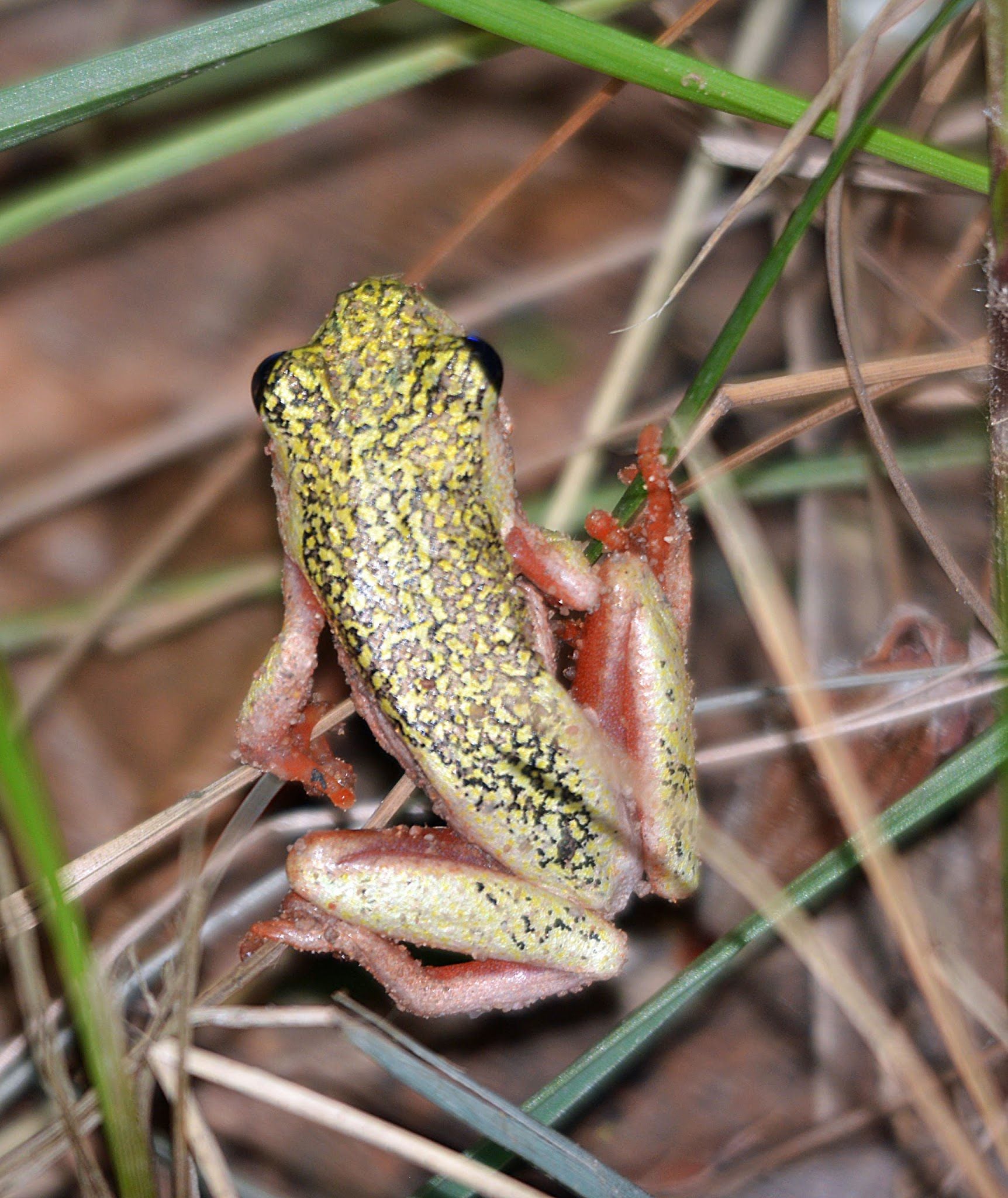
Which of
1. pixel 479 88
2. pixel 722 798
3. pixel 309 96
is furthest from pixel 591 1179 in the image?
pixel 479 88

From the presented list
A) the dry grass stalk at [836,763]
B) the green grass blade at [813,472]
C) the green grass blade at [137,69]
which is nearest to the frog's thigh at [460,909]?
the dry grass stalk at [836,763]

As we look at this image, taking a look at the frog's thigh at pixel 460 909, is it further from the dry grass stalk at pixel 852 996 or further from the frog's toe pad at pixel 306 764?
the dry grass stalk at pixel 852 996

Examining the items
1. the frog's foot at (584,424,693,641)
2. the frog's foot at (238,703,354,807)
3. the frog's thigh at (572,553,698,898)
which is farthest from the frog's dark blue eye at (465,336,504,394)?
the frog's foot at (238,703,354,807)

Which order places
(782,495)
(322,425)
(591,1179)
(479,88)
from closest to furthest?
(591,1179) < (322,425) < (782,495) < (479,88)

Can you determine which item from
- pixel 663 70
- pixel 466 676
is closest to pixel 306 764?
pixel 466 676

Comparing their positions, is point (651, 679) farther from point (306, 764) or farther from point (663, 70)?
point (663, 70)

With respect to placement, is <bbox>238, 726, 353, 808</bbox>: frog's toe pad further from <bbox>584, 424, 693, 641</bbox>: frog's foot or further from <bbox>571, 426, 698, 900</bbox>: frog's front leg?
<bbox>584, 424, 693, 641</bbox>: frog's foot

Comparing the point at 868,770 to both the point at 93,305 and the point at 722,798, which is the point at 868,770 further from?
the point at 93,305
